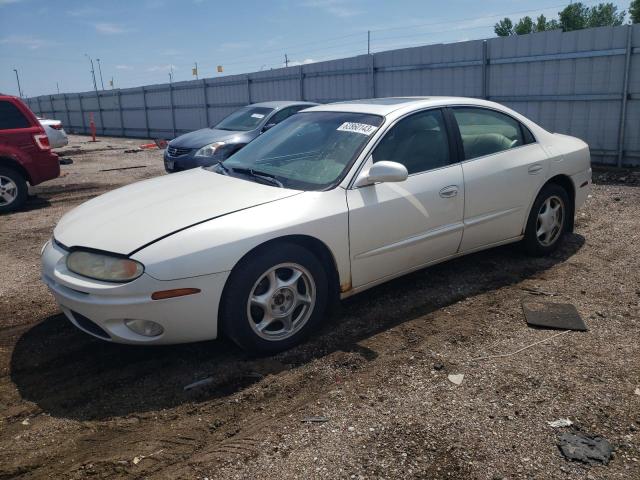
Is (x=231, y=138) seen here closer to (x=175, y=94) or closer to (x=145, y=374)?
(x=145, y=374)

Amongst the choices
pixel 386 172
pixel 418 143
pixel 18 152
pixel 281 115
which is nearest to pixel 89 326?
pixel 386 172

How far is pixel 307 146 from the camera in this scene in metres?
4.30

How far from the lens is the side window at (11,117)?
8562 millimetres

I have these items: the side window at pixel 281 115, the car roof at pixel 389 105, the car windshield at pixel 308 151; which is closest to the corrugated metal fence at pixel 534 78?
the side window at pixel 281 115

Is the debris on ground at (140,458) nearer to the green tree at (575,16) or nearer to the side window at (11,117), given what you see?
the side window at (11,117)

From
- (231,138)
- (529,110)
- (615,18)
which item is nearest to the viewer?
(231,138)

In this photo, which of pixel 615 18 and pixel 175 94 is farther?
pixel 615 18

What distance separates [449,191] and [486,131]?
867 mm

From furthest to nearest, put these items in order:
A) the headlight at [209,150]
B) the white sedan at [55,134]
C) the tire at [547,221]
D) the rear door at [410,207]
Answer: the white sedan at [55,134], the headlight at [209,150], the tire at [547,221], the rear door at [410,207]

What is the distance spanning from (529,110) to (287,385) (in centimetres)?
980

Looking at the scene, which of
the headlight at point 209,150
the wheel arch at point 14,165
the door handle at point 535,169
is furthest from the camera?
the headlight at point 209,150

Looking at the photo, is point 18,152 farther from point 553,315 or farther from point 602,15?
A: point 602,15

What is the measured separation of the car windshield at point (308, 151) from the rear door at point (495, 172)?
0.93 meters

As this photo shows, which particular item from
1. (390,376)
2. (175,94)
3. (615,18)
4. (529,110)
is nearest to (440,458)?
(390,376)
